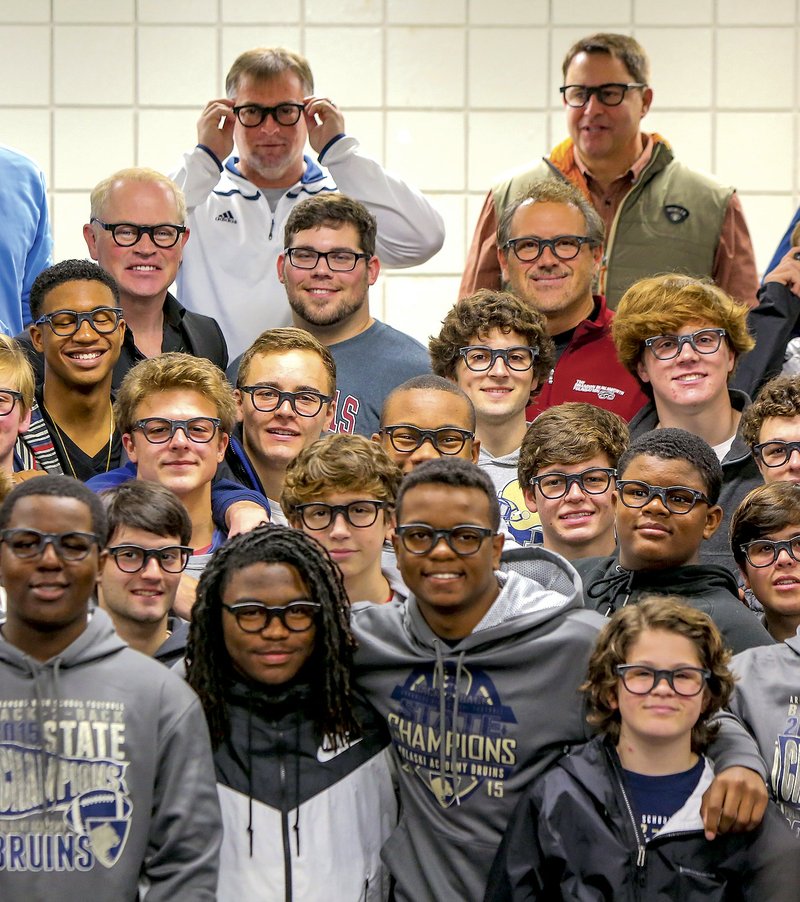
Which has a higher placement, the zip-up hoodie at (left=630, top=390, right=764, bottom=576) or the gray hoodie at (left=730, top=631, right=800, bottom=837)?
the zip-up hoodie at (left=630, top=390, right=764, bottom=576)

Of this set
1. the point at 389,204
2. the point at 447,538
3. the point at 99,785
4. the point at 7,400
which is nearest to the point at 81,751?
the point at 99,785

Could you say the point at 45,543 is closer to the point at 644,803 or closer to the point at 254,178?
the point at 644,803

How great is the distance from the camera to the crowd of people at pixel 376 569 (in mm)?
2973

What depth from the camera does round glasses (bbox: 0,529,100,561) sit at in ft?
9.78

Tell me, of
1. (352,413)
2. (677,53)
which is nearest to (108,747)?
(352,413)

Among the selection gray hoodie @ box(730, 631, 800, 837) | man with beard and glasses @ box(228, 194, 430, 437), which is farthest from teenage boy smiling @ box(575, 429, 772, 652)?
man with beard and glasses @ box(228, 194, 430, 437)

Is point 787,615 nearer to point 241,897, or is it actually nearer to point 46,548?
point 241,897

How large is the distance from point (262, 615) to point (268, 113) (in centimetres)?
235

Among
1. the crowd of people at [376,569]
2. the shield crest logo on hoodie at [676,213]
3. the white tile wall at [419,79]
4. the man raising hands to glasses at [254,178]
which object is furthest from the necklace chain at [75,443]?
the white tile wall at [419,79]

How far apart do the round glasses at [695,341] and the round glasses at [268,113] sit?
146cm

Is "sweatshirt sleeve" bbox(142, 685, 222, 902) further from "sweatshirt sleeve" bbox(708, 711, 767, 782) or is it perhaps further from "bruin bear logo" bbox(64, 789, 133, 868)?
"sweatshirt sleeve" bbox(708, 711, 767, 782)

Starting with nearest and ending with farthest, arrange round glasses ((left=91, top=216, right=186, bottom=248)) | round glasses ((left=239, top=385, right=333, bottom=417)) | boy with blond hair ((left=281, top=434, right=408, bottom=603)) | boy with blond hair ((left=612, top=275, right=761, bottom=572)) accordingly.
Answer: boy with blond hair ((left=281, top=434, right=408, bottom=603)) < round glasses ((left=239, top=385, right=333, bottom=417)) < boy with blond hair ((left=612, top=275, right=761, bottom=572)) < round glasses ((left=91, top=216, right=186, bottom=248))

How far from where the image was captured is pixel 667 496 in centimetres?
357

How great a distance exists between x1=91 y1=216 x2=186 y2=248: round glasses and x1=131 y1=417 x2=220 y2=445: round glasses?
0.86m
